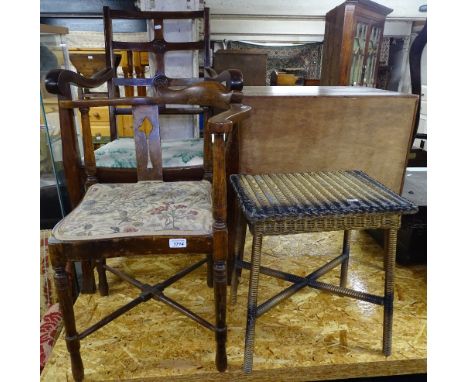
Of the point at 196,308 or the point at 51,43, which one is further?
the point at 51,43

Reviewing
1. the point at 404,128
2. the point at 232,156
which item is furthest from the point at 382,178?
the point at 232,156

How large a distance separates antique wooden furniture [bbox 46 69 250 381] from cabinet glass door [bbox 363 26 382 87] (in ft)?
10.4

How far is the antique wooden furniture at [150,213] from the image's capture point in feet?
3.27

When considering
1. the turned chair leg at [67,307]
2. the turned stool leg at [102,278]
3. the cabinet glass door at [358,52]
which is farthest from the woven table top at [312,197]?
the cabinet glass door at [358,52]

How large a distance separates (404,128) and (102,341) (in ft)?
5.03

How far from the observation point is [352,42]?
135 inches

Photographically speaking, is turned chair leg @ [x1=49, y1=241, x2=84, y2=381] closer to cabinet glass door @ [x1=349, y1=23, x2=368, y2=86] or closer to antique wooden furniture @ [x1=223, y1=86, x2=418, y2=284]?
antique wooden furniture @ [x1=223, y1=86, x2=418, y2=284]

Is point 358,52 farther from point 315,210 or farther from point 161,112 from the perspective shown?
point 315,210

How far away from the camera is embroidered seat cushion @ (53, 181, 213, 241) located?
1007 millimetres

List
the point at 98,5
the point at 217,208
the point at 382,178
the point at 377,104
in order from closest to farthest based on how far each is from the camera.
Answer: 1. the point at 217,208
2. the point at 377,104
3. the point at 382,178
4. the point at 98,5

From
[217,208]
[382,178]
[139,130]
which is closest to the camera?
[217,208]

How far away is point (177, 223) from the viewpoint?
40.8 inches

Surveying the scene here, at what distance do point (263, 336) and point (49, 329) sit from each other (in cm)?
103

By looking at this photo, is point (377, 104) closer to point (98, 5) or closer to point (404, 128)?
point (404, 128)
